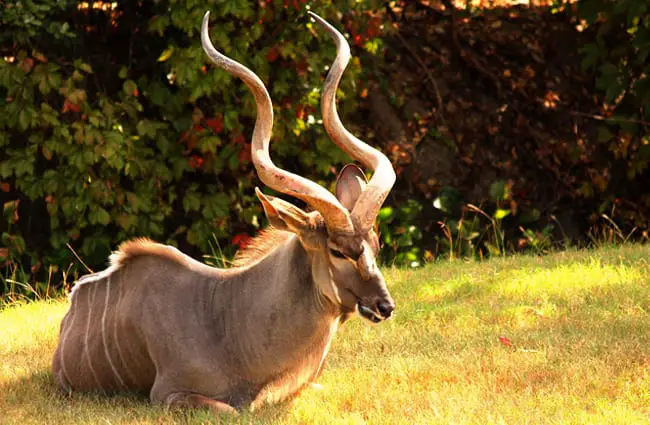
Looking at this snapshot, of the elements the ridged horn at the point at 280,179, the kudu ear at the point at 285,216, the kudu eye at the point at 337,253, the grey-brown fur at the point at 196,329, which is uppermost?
the ridged horn at the point at 280,179

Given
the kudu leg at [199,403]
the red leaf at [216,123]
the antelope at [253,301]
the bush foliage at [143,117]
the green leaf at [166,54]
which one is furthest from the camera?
the red leaf at [216,123]

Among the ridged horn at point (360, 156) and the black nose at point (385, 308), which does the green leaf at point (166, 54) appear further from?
the black nose at point (385, 308)

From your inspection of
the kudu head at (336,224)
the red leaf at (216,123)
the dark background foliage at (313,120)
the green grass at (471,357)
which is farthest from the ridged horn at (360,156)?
the red leaf at (216,123)

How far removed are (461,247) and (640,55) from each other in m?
2.04

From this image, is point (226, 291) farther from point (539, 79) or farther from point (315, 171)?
point (539, 79)

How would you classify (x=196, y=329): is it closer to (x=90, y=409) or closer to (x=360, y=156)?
(x=90, y=409)

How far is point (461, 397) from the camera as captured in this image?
4.84m

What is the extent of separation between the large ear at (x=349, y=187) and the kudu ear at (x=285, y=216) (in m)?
0.28

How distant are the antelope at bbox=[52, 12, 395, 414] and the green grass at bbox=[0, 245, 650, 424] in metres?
0.13

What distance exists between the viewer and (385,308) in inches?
178

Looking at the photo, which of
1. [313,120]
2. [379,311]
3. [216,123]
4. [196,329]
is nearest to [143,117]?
[216,123]

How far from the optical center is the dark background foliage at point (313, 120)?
25.8 feet

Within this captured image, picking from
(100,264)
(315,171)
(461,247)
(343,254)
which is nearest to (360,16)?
(315,171)

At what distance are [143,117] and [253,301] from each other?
3631mm
